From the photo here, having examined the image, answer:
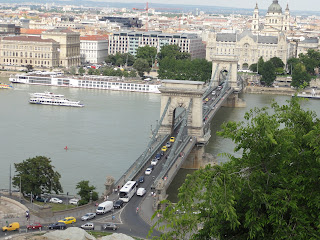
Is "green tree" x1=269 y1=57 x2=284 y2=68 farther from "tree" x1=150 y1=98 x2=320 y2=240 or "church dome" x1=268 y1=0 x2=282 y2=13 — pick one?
"tree" x1=150 y1=98 x2=320 y2=240

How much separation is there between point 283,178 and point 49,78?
30493mm

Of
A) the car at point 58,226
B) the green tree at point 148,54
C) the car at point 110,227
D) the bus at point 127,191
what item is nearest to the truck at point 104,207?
the bus at point 127,191

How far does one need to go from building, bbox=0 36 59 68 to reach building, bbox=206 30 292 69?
1125 cm

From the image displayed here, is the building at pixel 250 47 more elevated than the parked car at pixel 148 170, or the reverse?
the building at pixel 250 47

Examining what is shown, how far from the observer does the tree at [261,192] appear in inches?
293

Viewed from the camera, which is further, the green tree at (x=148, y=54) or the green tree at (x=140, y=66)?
the green tree at (x=148, y=54)

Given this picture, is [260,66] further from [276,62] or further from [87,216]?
[87,216]

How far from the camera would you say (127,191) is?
Answer: 13.4 m

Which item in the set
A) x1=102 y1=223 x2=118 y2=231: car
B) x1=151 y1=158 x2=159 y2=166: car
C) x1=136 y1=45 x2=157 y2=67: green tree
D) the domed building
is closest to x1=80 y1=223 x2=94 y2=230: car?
x1=102 y1=223 x2=118 y2=231: car

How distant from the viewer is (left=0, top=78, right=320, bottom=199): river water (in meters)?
17.2

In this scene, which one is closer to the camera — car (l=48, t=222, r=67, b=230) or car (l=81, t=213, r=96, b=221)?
car (l=48, t=222, r=67, b=230)

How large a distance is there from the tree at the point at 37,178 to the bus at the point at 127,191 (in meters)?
1.61

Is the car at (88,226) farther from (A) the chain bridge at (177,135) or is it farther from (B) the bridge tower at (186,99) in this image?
(B) the bridge tower at (186,99)

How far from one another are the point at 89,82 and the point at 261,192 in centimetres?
2927
